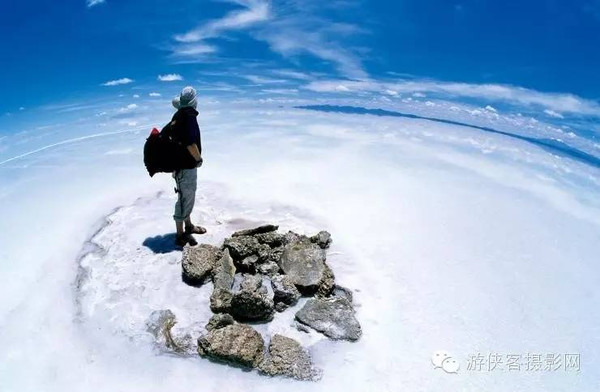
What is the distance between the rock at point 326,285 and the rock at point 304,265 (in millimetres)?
28

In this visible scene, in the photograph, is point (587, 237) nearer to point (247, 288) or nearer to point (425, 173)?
point (425, 173)

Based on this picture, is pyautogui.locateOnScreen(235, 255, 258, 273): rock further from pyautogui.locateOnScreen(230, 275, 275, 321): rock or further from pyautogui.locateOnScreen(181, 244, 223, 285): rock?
pyautogui.locateOnScreen(230, 275, 275, 321): rock

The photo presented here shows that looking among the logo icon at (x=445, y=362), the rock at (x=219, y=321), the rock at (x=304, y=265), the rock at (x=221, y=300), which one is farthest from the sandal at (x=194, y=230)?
the logo icon at (x=445, y=362)

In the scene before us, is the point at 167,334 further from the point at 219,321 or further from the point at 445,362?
the point at 445,362

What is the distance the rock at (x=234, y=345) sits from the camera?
13.7 feet

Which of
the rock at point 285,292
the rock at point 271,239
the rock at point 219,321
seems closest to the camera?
the rock at point 219,321

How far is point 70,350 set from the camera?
4.49 metres

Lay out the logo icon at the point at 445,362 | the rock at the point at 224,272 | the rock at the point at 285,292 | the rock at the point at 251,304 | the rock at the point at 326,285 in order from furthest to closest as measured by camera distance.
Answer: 1. the rock at the point at 326,285
2. the rock at the point at 224,272
3. the rock at the point at 285,292
4. the rock at the point at 251,304
5. the logo icon at the point at 445,362

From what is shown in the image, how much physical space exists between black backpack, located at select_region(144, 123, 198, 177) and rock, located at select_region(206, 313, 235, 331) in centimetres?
219

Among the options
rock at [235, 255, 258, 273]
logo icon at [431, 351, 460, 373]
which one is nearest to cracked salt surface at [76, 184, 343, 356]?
rock at [235, 255, 258, 273]

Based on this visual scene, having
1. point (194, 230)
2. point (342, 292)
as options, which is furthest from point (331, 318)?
point (194, 230)

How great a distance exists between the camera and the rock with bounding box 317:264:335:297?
5.40 m

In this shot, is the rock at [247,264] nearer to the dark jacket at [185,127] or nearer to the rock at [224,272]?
the rock at [224,272]

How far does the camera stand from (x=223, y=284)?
5.27 m
